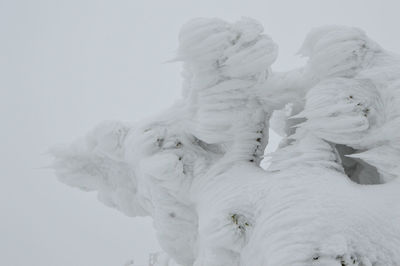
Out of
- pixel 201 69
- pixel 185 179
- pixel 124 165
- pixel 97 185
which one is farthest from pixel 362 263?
pixel 97 185

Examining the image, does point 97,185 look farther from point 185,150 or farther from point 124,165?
point 185,150

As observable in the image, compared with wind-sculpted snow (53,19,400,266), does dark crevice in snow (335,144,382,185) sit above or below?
below

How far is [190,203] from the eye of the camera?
4.20 meters

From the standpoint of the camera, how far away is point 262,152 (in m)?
4.35

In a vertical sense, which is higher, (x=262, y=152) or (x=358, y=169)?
(x=262, y=152)

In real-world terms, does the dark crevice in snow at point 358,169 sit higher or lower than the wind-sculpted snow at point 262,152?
lower

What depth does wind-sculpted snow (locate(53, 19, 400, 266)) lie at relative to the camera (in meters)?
2.97

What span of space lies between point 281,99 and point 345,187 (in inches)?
56.8

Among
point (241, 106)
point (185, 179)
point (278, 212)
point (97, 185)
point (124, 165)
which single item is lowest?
point (97, 185)

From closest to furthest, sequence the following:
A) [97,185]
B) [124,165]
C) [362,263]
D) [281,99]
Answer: [362,263] < [281,99] < [124,165] < [97,185]

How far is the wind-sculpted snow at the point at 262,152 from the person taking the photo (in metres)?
2.97

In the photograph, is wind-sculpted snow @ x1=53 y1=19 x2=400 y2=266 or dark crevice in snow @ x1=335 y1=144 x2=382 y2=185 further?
dark crevice in snow @ x1=335 y1=144 x2=382 y2=185

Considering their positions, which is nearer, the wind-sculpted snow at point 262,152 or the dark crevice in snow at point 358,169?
the wind-sculpted snow at point 262,152

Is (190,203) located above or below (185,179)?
below
